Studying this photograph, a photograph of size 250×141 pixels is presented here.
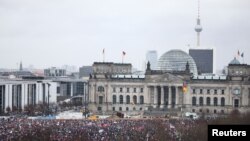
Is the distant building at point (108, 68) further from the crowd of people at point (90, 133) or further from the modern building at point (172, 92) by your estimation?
the crowd of people at point (90, 133)

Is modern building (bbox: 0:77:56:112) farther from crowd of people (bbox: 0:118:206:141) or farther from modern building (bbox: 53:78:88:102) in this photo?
crowd of people (bbox: 0:118:206:141)

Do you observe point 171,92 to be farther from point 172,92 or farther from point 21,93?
point 21,93

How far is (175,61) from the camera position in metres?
122

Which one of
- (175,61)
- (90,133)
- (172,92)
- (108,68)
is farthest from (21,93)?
(90,133)

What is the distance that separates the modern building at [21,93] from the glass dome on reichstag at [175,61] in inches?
897

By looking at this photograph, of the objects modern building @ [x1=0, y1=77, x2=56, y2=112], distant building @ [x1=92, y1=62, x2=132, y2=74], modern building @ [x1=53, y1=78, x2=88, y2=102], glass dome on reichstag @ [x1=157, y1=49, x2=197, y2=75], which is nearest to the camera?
modern building @ [x1=0, y1=77, x2=56, y2=112]

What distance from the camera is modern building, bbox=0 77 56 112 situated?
3971 inches

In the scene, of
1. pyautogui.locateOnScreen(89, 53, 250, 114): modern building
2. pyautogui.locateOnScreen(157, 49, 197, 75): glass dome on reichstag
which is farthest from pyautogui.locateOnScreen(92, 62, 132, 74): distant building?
pyautogui.locateOnScreen(157, 49, 197, 75): glass dome on reichstag

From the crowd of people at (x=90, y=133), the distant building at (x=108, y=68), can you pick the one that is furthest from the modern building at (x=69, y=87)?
the crowd of people at (x=90, y=133)

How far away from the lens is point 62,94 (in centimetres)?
16700

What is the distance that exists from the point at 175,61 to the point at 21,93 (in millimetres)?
30337

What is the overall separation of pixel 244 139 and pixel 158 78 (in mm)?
80768

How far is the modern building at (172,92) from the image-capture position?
10694 cm

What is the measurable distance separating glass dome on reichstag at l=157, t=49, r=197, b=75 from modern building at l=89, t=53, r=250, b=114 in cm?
1009
